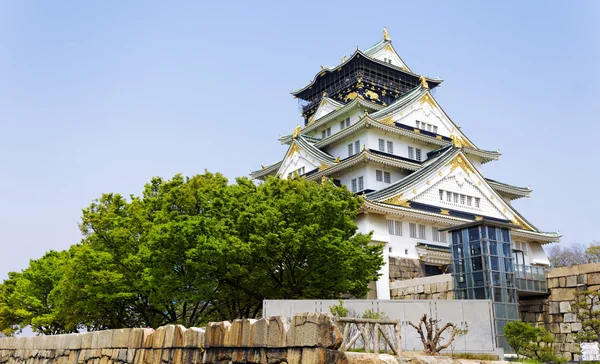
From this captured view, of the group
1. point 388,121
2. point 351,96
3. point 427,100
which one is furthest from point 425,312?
point 351,96

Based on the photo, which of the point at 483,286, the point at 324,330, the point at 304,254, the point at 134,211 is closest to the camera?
the point at 324,330

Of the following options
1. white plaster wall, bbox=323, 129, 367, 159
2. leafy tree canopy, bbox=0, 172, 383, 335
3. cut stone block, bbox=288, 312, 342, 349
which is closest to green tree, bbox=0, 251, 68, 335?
leafy tree canopy, bbox=0, 172, 383, 335

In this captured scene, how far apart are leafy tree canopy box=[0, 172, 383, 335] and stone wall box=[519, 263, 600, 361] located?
7652 mm

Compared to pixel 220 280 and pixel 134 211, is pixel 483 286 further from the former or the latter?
pixel 134 211

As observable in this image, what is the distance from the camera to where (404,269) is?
3456 centimetres

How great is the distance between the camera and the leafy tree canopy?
23.2 meters

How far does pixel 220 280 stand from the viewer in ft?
79.8

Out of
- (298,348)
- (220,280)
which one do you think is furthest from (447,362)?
(220,280)

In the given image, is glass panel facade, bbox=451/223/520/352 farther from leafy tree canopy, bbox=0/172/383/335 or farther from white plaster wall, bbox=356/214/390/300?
white plaster wall, bbox=356/214/390/300

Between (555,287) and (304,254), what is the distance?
11.5m

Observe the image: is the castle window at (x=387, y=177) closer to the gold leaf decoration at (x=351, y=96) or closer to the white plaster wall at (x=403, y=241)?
the white plaster wall at (x=403, y=241)

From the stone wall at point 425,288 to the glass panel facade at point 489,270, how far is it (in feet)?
3.60

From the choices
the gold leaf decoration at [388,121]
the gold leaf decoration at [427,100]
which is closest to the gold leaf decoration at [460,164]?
the gold leaf decoration at [388,121]

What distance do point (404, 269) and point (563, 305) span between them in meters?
11.0
